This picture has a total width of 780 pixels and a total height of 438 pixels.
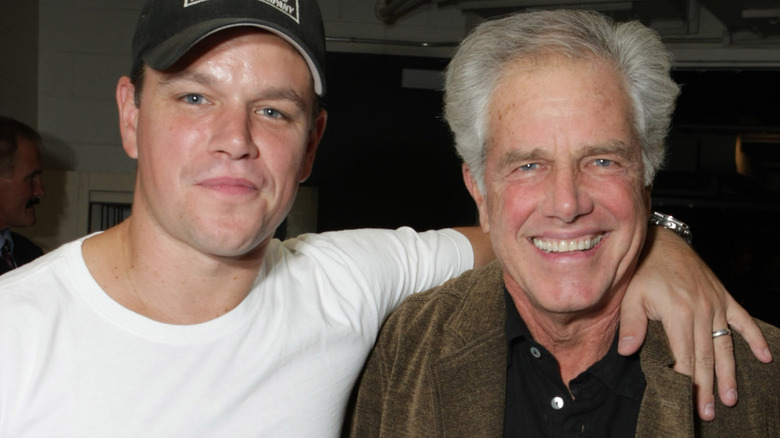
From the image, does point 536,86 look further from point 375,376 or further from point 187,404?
point 187,404

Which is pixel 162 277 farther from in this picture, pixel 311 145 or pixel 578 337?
pixel 578 337

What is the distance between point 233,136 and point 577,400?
0.79 m

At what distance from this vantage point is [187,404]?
3.86ft

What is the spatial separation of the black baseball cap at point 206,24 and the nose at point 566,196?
462 mm

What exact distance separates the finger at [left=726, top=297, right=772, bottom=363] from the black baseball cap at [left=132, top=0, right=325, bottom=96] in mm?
879

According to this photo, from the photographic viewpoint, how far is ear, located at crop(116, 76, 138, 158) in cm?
135

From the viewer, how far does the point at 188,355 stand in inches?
47.1

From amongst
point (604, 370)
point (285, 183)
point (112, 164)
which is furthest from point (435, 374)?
point (112, 164)

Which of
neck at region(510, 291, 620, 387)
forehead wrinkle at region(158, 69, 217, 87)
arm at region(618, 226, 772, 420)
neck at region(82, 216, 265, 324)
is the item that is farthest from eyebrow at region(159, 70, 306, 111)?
arm at region(618, 226, 772, 420)

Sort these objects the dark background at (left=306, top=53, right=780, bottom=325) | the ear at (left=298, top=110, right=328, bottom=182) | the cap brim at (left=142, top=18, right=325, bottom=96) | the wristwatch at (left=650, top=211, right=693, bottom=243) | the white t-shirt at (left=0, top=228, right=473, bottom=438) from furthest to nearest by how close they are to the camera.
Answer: the dark background at (left=306, top=53, right=780, bottom=325)
the wristwatch at (left=650, top=211, right=693, bottom=243)
the ear at (left=298, top=110, right=328, bottom=182)
the cap brim at (left=142, top=18, right=325, bottom=96)
the white t-shirt at (left=0, top=228, right=473, bottom=438)

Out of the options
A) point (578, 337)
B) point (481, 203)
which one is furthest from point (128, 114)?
point (578, 337)

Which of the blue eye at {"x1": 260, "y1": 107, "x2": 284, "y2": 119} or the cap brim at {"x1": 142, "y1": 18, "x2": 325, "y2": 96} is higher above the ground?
the cap brim at {"x1": 142, "y1": 18, "x2": 325, "y2": 96}

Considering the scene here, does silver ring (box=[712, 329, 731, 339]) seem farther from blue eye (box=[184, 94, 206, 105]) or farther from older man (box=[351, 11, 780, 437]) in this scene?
blue eye (box=[184, 94, 206, 105])

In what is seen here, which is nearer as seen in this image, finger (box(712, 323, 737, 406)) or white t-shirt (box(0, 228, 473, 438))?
white t-shirt (box(0, 228, 473, 438))
